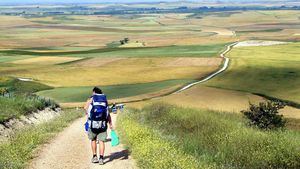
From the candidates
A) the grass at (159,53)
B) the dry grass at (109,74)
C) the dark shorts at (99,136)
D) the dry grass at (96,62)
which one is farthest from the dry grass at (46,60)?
the dark shorts at (99,136)

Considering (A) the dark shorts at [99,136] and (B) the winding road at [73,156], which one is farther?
(A) the dark shorts at [99,136]

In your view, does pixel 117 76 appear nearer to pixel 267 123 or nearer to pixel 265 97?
pixel 265 97

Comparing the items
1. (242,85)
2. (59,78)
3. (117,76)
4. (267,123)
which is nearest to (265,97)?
(242,85)

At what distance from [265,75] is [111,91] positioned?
2247 cm

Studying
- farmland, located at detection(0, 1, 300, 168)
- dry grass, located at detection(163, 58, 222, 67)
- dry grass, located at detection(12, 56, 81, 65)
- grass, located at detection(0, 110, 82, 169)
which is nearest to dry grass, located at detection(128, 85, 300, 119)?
farmland, located at detection(0, 1, 300, 168)

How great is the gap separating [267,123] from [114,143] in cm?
2136

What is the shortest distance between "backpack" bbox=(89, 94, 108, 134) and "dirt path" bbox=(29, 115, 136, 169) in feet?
3.84

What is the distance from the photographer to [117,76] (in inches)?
3201

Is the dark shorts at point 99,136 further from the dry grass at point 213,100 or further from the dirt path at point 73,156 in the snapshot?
the dry grass at point 213,100

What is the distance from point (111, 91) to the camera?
64812 mm

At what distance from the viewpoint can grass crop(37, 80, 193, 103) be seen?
5959 cm

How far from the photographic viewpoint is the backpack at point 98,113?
16.2 meters

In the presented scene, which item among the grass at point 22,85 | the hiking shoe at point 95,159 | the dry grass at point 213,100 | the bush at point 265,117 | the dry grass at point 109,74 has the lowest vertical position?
the dry grass at point 109,74

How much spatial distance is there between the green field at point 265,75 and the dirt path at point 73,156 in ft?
125
